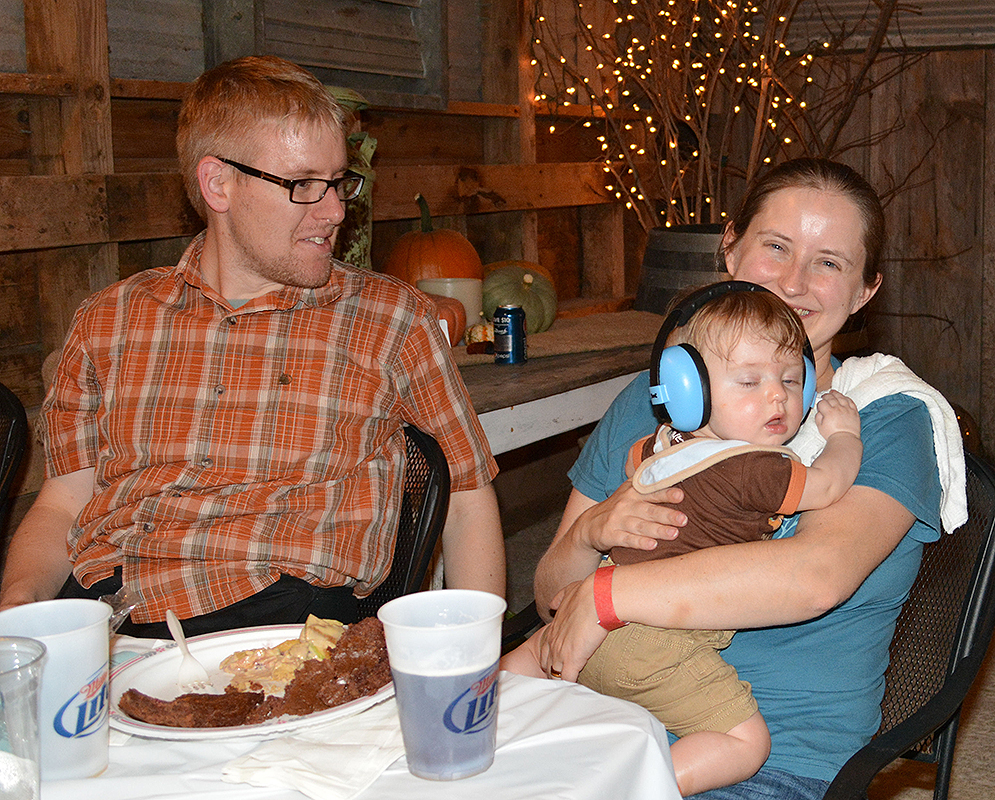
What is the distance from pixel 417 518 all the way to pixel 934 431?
0.92 meters

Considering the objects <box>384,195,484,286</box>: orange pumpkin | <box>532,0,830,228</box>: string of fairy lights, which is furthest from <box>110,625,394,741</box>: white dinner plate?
<box>532,0,830,228</box>: string of fairy lights

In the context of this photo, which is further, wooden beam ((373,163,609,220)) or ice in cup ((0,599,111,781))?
wooden beam ((373,163,609,220))

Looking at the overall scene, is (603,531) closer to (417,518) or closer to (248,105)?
(417,518)

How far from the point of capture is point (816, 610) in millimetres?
1413

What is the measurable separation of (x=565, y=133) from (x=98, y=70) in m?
2.86

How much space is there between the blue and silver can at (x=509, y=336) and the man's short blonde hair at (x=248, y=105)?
1.16m

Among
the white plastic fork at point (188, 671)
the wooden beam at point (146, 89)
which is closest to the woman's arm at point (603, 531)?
the white plastic fork at point (188, 671)

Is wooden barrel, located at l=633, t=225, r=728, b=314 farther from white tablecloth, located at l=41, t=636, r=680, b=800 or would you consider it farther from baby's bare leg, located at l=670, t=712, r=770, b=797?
white tablecloth, located at l=41, t=636, r=680, b=800

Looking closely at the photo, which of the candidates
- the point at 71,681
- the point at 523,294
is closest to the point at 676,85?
the point at 523,294

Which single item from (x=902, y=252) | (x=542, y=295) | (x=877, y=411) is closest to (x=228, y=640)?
(x=877, y=411)

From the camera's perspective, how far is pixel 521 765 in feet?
3.23

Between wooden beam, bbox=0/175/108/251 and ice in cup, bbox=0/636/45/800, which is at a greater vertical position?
wooden beam, bbox=0/175/108/251

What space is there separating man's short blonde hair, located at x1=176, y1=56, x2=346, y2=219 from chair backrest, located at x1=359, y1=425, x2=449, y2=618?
24.4 inches

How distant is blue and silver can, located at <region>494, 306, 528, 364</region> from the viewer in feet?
10.2
